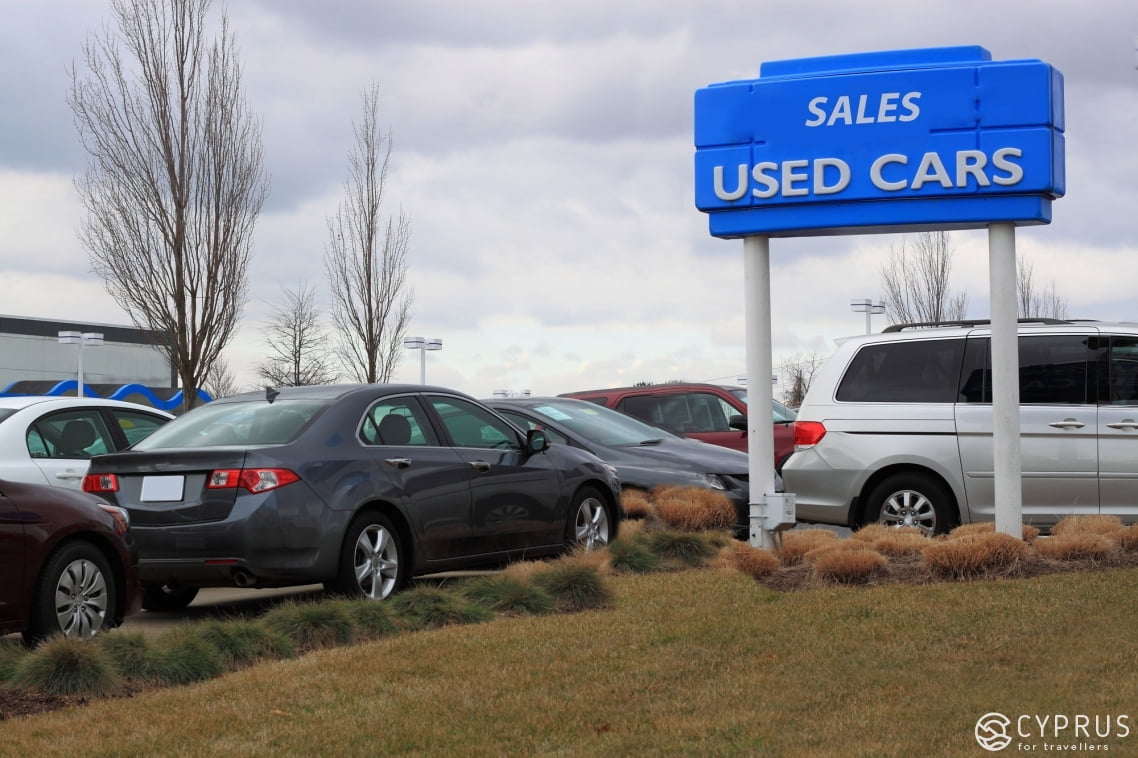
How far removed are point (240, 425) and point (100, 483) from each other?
0.96m

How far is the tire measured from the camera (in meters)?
8.95

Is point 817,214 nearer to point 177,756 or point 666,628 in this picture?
point 666,628

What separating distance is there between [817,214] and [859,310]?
31.0 meters

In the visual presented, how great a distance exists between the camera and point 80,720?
19.2 ft

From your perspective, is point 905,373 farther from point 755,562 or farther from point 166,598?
point 166,598

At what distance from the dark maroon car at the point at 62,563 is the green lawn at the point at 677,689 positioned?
5.03ft

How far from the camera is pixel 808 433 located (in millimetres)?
11984

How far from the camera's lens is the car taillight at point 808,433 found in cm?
1191

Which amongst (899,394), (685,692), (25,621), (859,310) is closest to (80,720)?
(25,621)

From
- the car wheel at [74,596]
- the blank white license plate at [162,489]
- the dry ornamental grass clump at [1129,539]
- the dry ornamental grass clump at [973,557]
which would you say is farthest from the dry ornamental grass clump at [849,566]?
the car wheel at [74,596]

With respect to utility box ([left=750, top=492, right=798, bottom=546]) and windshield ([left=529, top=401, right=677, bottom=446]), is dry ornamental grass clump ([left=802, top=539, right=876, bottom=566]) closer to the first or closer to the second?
utility box ([left=750, top=492, right=798, bottom=546])

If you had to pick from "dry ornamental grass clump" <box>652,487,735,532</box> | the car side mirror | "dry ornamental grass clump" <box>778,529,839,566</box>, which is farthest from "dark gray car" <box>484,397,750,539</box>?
"dry ornamental grass clump" <box>778,529,839,566</box>

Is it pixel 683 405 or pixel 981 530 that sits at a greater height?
pixel 683 405

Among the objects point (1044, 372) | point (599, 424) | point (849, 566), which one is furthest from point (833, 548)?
point (599, 424)
